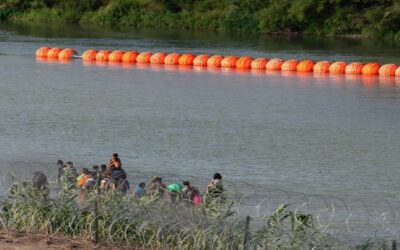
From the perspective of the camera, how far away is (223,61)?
205 feet

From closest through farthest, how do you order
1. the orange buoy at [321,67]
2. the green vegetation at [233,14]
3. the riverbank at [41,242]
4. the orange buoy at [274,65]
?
the riverbank at [41,242] < the orange buoy at [321,67] < the orange buoy at [274,65] < the green vegetation at [233,14]

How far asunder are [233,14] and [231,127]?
4675cm

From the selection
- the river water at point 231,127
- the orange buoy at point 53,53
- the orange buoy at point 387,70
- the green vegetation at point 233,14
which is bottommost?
the river water at point 231,127

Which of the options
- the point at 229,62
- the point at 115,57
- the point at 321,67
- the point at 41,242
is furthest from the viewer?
the point at 115,57

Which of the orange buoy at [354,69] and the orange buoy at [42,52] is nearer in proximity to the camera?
the orange buoy at [354,69]

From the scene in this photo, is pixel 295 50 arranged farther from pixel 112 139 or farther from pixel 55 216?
pixel 55 216

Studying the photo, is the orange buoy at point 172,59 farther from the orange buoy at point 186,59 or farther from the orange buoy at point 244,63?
the orange buoy at point 244,63

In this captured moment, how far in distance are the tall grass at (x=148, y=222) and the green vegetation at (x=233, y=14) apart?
206 ft

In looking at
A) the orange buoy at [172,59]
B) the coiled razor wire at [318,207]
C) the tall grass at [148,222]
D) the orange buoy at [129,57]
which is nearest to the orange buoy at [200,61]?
the orange buoy at [172,59]

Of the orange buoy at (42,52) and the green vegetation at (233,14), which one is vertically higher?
the green vegetation at (233,14)

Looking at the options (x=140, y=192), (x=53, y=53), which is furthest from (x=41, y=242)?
(x=53, y=53)

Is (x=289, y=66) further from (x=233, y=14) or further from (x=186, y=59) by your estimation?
(x=233, y=14)

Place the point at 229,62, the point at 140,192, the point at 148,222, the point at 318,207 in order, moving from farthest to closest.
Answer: the point at 229,62
the point at 318,207
the point at 140,192
the point at 148,222

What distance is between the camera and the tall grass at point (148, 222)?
1648 cm
